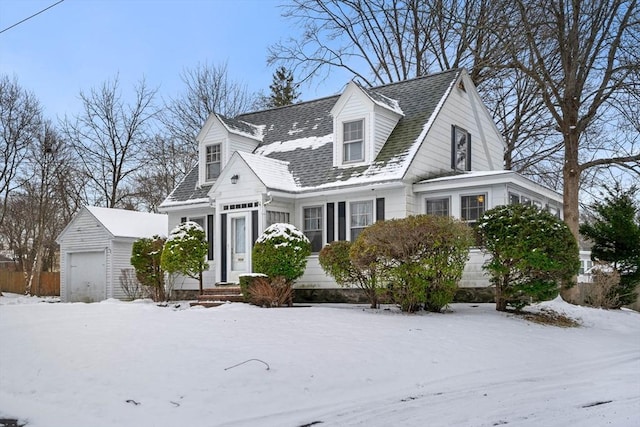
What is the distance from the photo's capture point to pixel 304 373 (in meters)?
7.96

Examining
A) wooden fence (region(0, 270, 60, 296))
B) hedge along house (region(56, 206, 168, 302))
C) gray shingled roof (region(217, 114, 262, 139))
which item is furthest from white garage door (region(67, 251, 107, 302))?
gray shingled roof (region(217, 114, 262, 139))

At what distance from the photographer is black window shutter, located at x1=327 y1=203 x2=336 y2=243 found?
18.0 m

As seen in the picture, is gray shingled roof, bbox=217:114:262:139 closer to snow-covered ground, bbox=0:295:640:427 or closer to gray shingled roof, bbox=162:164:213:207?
gray shingled roof, bbox=162:164:213:207

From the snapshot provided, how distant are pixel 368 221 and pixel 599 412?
11235 mm

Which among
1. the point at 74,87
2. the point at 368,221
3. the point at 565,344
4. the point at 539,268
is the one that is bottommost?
the point at 565,344

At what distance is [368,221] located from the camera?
57.4 feet

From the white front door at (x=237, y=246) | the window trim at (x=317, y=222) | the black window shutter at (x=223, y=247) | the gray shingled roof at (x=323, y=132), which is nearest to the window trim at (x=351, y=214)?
the gray shingled roof at (x=323, y=132)

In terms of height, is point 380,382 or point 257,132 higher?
point 257,132

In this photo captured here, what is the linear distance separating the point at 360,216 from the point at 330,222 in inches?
38.1

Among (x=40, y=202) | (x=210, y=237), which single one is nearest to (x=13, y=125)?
(x=40, y=202)

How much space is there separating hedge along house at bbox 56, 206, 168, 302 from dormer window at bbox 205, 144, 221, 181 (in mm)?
5679

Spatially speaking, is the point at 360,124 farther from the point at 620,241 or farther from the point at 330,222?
the point at 620,241

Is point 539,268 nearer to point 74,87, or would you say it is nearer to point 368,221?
point 368,221

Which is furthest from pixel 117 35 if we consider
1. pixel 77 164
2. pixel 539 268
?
pixel 77 164
